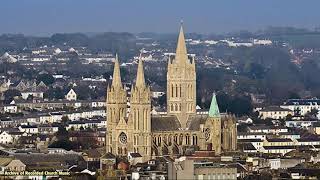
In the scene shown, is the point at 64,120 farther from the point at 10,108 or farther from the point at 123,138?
the point at 123,138

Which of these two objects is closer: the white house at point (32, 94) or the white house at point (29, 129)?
the white house at point (29, 129)

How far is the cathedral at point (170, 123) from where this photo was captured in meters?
57.1

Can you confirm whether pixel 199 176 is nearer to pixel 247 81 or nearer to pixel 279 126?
pixel 279 126

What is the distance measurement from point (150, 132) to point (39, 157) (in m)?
3.63

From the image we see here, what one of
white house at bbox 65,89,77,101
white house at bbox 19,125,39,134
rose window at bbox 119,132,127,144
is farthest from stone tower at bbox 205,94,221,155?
white house at bbox 65,89,77,101

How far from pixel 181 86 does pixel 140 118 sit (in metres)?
2.70

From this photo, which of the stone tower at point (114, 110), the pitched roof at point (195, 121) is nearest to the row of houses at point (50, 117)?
the stone tower at point (114, 110)

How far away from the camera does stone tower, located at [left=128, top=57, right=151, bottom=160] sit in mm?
56969

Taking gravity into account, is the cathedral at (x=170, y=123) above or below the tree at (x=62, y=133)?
above

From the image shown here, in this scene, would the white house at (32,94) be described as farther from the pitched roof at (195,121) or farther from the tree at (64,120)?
the pitched roof at (195,121)

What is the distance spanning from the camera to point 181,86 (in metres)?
59.3

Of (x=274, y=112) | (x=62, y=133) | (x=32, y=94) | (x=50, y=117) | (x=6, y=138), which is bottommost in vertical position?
(x=32, y=94)

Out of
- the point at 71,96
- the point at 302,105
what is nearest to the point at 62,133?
the point at 302,105

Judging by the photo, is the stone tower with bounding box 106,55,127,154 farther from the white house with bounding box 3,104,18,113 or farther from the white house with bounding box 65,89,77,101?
the white house with bounding box 65,89,77,101
